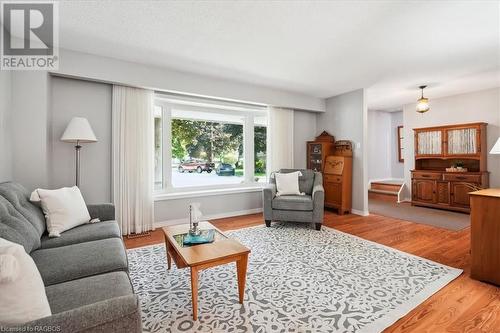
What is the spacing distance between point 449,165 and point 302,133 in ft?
11.1

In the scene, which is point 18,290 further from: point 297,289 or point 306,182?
point 306,182

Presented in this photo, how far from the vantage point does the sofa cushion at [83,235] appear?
6.57 feet

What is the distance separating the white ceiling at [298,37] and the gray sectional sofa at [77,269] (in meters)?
1.83

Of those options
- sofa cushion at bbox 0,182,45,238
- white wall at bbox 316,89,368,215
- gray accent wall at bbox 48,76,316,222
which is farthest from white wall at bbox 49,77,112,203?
white wall at bbox 316,89,368,215

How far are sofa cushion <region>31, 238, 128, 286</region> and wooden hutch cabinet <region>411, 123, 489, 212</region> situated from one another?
595cm

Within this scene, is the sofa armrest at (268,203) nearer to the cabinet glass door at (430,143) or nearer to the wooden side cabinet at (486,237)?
the wooden side cabinet at (486,237)

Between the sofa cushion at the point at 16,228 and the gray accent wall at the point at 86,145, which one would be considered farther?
the gray accent wall at the point at 86,145

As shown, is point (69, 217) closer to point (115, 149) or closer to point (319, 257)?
point (115, 149)

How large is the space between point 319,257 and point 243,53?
8.63 ft

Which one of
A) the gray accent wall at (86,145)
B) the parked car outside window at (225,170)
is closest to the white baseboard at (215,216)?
the gray accent wall at (86,145)

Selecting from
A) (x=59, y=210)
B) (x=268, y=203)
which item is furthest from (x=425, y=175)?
(x=59, y=210)

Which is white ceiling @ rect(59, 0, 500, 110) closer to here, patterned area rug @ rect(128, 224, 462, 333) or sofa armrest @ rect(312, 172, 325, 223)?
sofa armrest @ rect(312, 172, 325, 223)

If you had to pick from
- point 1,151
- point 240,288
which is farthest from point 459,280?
point 1,151

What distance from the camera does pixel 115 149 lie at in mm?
3520
